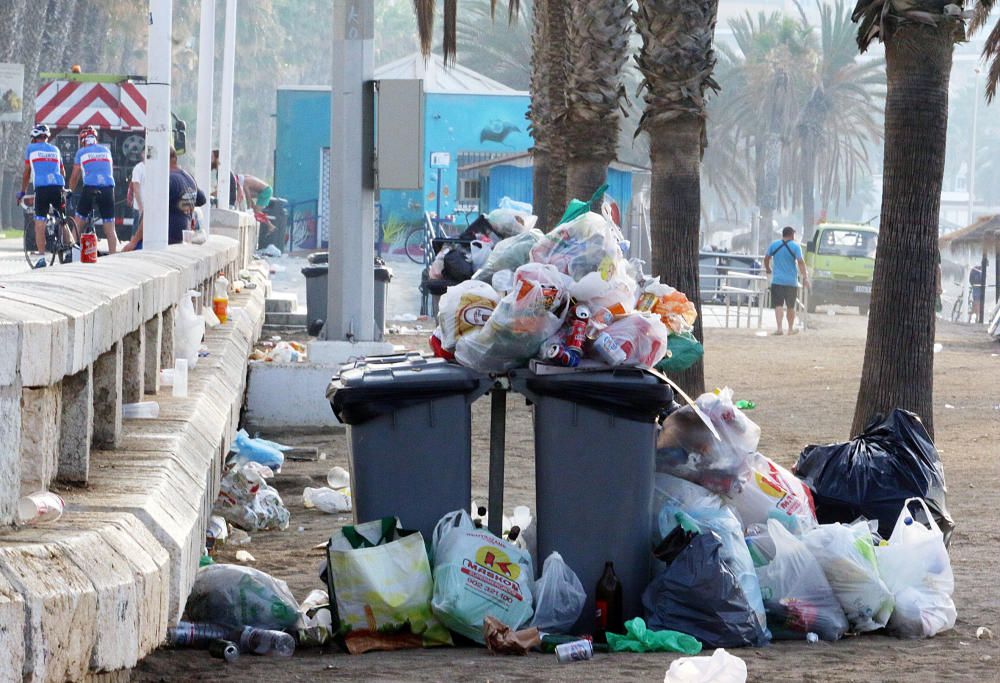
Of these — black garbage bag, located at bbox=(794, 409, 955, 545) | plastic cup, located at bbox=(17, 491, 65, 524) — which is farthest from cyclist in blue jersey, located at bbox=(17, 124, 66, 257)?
plastic cup, located at bbox=(17, 491, 65, 524)

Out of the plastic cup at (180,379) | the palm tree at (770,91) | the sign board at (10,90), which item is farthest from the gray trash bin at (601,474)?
the palm tree at (770,91)

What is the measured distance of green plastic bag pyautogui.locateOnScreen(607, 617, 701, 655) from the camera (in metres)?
5.91

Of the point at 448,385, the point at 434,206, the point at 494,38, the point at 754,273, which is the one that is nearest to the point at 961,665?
the point at 448,385

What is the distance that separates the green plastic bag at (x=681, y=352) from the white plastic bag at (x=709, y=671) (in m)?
2.44

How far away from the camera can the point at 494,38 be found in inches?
2761

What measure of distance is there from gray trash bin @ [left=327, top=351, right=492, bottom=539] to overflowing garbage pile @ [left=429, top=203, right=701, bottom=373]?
19cm

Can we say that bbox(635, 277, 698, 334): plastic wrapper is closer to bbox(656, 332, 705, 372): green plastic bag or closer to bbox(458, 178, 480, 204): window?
bbox(656, 332, 705, 372): green plastic bag

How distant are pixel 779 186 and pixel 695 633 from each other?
75.4m

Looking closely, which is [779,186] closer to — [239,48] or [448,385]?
[239,48]

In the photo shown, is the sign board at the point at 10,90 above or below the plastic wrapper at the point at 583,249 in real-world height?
above

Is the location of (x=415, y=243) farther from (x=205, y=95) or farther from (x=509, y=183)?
(x=205, y=95)

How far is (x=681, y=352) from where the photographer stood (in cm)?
738

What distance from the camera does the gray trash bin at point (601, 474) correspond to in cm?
627

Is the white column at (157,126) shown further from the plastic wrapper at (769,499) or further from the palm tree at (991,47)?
the palm tree at (991,47)
